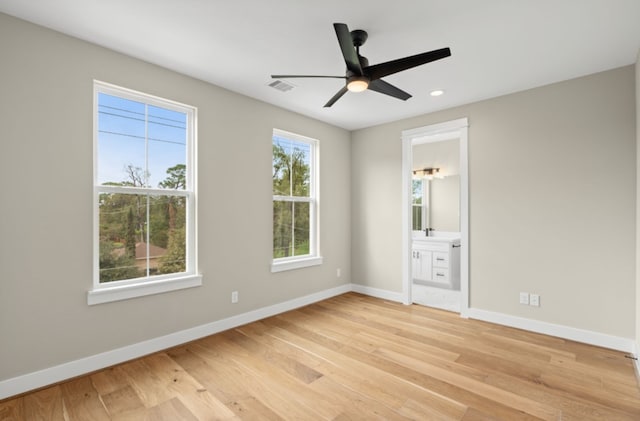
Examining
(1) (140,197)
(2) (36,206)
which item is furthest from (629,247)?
(2) (36,206)

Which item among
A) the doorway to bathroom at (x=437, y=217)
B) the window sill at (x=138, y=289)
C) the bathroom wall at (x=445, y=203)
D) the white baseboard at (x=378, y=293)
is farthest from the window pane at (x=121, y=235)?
the bathroom wall at (x=445, y=203)

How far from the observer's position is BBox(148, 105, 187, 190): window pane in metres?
2.98

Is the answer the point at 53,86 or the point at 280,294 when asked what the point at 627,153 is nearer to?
the point at 280,294

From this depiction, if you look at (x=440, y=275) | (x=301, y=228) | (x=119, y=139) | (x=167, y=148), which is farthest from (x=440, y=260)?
(x=119, y=139)

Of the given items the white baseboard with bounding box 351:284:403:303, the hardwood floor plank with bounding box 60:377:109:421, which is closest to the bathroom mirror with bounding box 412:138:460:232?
the white baseboard with bounding box 351:284:403:303

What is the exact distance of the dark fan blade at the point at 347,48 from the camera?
5.90 feet

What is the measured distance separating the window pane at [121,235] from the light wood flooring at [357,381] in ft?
2.60

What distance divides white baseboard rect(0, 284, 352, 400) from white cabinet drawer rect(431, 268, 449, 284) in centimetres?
279

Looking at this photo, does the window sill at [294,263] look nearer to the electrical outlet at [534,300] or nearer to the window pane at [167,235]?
the window pane at [167,235]

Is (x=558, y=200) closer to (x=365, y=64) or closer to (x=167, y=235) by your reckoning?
(x=365, y=64)

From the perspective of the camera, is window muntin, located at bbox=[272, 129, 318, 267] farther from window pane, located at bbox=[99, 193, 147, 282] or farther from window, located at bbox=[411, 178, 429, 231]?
window, located at bbox=[411, 178, 429, 231]

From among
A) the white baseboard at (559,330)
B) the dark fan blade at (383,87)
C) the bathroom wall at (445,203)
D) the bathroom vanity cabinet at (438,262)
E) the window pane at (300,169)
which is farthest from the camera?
the bathroom wall at (445,203)

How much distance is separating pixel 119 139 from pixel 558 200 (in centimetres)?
435

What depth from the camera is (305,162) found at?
179 inches
